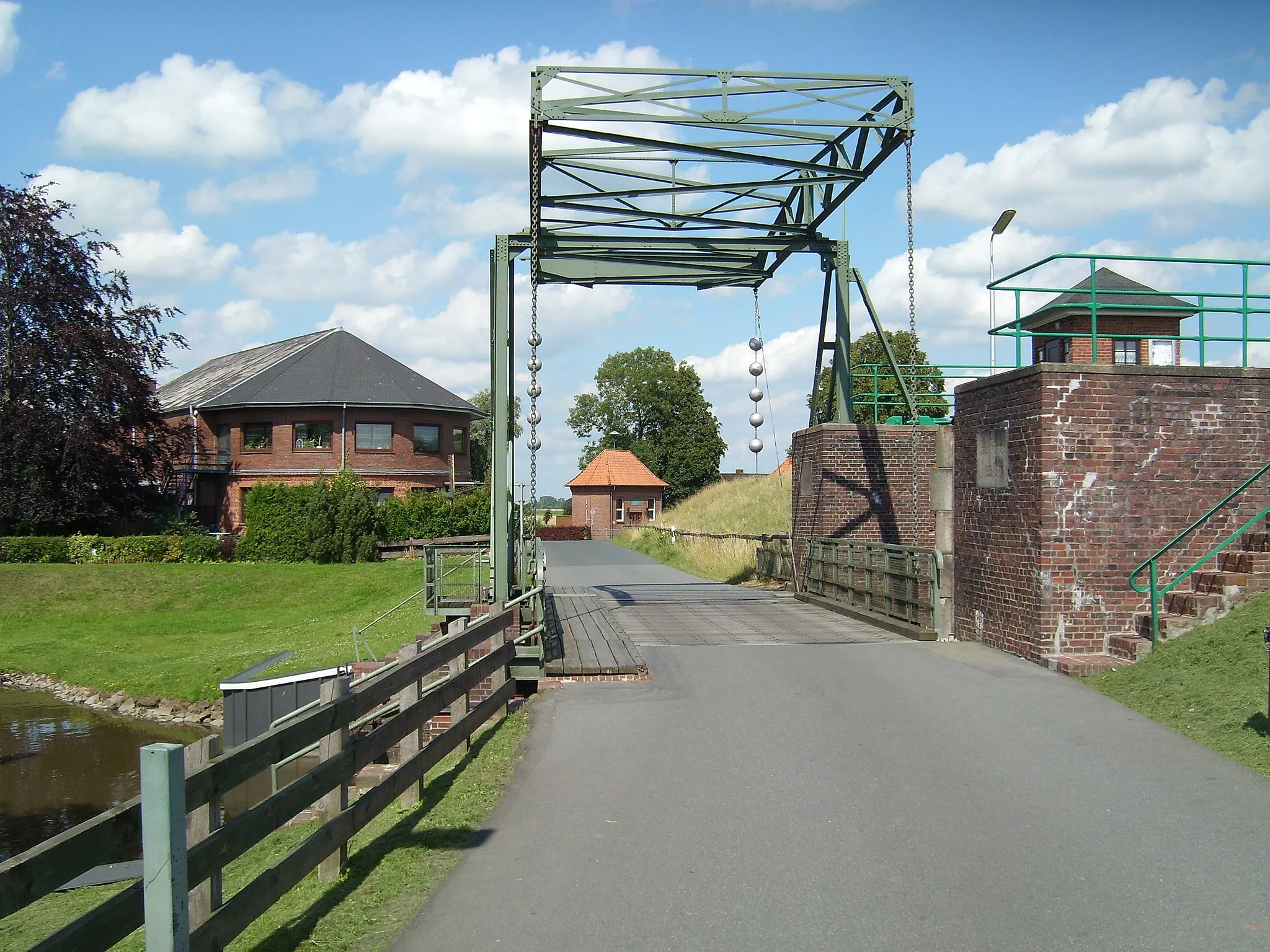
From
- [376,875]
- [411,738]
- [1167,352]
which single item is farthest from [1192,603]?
[1167,352]

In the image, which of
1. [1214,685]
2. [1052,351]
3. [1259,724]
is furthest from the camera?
[1052,351]

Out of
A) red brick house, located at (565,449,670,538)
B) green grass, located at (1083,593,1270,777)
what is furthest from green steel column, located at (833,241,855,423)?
red brick house, located at (565,449,670,538)

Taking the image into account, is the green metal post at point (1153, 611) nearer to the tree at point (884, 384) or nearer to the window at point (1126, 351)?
the tree at point (884, 384)

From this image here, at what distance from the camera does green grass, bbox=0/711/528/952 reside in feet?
16.4

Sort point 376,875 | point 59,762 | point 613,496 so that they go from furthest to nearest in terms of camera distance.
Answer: point 613,496 → point 59,762 → point 376,875

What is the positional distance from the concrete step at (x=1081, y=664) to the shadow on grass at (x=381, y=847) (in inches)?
237

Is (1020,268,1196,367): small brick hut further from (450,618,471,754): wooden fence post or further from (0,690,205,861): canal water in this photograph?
(0,690,205,861): canal water

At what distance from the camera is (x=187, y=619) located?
29281mm

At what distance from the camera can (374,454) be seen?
4547 cm

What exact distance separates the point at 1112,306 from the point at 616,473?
208 ft

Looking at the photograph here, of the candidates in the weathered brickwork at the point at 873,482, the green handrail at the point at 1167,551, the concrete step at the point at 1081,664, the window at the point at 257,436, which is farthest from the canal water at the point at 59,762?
the window at the point at 257,436

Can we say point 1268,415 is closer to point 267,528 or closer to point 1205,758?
point 1205,758

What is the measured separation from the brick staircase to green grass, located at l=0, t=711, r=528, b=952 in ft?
18.3

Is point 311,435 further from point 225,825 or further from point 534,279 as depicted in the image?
point 225,825
